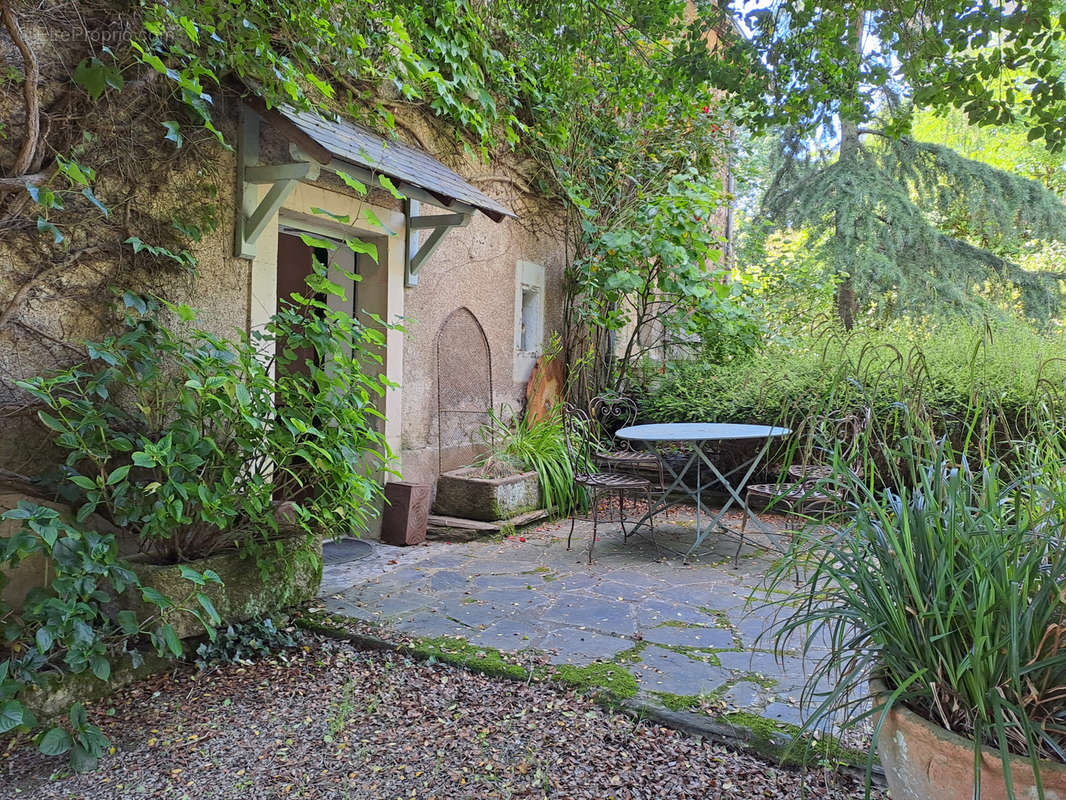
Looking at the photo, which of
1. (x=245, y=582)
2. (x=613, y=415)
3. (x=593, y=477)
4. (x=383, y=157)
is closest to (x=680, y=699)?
(x=245, y=582)

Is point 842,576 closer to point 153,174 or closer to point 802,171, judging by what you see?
point 153,174

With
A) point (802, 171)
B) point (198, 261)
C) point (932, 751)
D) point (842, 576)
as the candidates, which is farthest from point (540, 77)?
point (802, 171)

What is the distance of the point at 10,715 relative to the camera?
6.84 feet

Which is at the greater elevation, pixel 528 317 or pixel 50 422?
pixel 528 317

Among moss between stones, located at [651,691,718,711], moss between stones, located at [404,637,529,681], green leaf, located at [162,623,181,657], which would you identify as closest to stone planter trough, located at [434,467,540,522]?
moss between stones, located at [404,637,529,681]

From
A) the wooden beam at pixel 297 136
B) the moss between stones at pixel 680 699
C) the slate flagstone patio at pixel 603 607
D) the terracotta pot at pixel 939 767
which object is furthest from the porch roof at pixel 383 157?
the terracotta pot at pixel 939 767

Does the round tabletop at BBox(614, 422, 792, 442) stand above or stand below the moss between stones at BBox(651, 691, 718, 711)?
above

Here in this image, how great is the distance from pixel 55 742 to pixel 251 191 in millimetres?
2779

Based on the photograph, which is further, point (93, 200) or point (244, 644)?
point (244, 644)

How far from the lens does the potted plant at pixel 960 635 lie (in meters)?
1.40

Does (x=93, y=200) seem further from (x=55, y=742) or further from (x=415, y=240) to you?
(x=415, y=240)

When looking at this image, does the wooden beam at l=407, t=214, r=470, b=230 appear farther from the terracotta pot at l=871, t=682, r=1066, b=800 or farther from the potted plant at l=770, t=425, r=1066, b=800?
the terracotta pot at l=871, t=682, r=1066, b=800

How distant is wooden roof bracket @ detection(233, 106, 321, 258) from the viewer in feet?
12.3

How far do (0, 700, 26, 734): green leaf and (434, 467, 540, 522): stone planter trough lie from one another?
3362 mm
